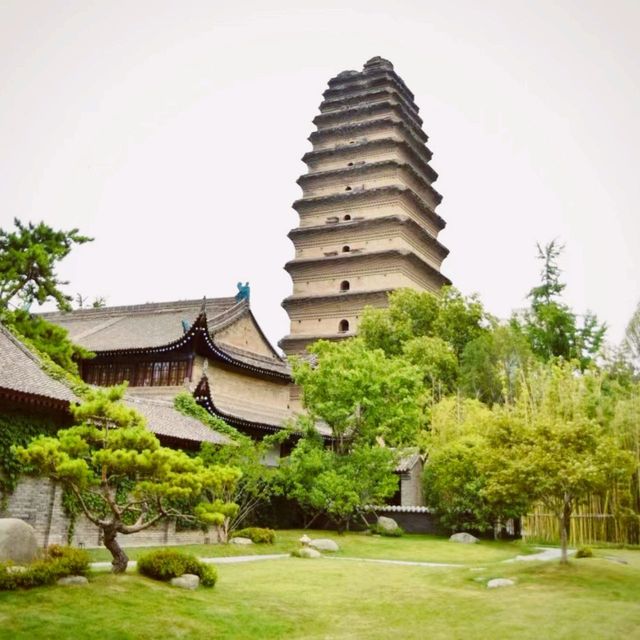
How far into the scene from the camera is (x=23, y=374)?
1358cm

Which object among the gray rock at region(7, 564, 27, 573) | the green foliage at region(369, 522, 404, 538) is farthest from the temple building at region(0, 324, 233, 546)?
the green foliage at region(369, 522, 404, 538)

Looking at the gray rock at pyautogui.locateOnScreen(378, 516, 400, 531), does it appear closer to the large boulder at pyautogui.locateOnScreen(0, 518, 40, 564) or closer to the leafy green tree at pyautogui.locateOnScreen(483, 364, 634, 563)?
the leafy green tree at pyautogui.locateOnScreen(483, 364, 634, 563)

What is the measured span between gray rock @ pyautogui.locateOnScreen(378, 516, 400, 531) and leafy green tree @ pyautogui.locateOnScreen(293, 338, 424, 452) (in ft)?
7.98

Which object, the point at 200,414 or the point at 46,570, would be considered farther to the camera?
the point at 200,414

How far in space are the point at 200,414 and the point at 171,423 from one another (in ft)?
6.40

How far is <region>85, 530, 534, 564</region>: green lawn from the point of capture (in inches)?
593

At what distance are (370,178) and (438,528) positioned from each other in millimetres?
20586

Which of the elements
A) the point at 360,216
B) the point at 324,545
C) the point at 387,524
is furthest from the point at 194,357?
the point at 360,216

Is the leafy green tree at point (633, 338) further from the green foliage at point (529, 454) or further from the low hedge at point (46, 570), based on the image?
the low hedge at point (46, 570)

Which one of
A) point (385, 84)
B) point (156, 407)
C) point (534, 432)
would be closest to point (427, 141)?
point (385, 84)

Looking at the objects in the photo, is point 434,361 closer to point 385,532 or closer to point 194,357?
point 385,532

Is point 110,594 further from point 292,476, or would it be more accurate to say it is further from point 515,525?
point 515,525

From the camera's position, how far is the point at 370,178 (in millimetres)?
36781

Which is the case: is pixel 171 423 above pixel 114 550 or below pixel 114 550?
above
